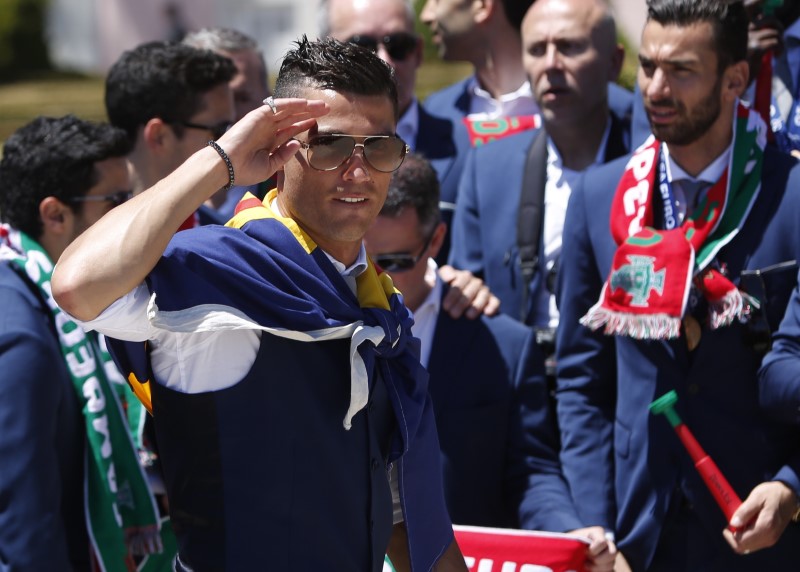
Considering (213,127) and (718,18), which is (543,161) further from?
(213,127)

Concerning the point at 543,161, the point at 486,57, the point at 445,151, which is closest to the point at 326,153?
the point at 543,161

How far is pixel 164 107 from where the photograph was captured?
16.6ft

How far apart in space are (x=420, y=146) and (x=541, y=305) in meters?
1.24

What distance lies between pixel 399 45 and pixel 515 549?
2865mm

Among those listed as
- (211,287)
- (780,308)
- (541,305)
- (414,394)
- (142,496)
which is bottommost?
(142,496)

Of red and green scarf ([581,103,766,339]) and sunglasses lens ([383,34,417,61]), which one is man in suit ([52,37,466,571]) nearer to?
red and green scarf ([581,103,766,339])

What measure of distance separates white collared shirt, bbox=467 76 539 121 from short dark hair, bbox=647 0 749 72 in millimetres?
1776

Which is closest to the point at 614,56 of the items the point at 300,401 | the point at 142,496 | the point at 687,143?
the point at 687,143

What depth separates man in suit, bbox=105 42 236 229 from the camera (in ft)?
16.5

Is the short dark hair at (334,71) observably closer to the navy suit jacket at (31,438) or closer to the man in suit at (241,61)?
the navy suit jacket at (31,438)

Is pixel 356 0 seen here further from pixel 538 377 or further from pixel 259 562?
pixel 259 562

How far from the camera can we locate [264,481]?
2.56 m

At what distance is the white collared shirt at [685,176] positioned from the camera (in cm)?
392

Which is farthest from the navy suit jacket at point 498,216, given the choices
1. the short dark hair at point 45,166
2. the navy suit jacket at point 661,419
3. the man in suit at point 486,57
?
the short dark hair at point 45,166
